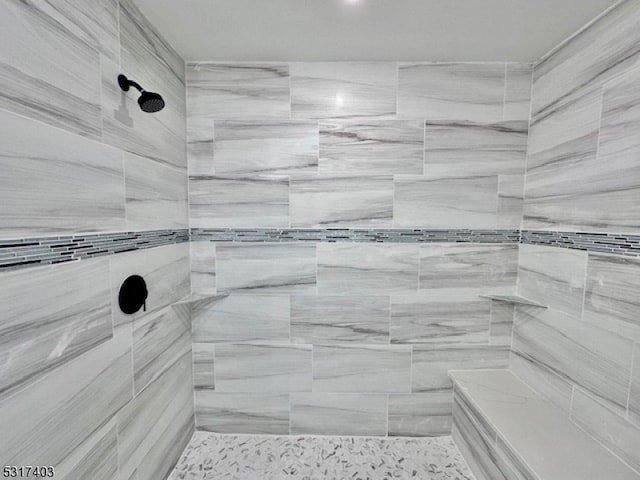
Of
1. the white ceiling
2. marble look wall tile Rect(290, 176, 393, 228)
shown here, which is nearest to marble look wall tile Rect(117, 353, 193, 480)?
marble look wall tile Rect(290, 176, 393, 228)

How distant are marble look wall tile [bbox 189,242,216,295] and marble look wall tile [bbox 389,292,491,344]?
3.39 ft

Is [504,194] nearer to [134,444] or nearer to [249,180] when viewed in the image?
[249,180]

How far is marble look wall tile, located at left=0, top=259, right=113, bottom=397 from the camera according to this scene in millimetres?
668

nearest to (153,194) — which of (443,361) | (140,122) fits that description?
(140,122)

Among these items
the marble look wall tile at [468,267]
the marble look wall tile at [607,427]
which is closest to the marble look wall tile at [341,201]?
the marble look wall tile at [468,267]

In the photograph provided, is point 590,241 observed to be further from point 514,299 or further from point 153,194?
point 153,194

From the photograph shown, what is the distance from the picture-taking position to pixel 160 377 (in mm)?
1310

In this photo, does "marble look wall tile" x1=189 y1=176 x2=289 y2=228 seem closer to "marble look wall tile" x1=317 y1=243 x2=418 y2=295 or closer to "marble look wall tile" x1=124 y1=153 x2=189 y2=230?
"marble look wall tile" x1=124 y1=153 x2=189 y2=230

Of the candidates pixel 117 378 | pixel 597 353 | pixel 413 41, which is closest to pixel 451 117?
pixel 413 41

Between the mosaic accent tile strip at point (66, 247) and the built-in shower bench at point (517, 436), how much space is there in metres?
1.71

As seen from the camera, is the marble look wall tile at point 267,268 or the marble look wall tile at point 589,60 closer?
the marble look wall tile at point 589,60

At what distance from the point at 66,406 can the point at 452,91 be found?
206 cm

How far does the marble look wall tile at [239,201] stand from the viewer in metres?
1.54

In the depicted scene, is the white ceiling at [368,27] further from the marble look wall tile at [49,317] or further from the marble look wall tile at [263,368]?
the marble look wall tile at [263,368]
